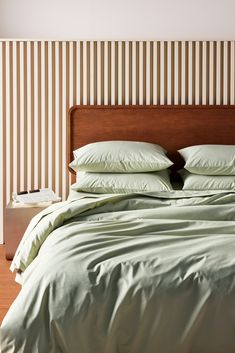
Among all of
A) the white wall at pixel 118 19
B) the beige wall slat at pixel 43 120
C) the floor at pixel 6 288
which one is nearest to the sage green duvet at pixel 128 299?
the floor at pixel 6 288

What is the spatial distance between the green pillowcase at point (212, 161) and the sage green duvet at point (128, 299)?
4.92 feet

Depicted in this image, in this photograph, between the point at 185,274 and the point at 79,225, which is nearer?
the point at 185,274

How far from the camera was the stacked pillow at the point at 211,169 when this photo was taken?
138 inches

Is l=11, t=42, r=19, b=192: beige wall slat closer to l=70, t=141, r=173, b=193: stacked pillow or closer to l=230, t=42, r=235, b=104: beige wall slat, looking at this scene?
l=70, t=141, r=173, b=193: stacked pillow

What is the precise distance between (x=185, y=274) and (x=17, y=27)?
307 centimetres

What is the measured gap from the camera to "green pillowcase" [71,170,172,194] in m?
3.45

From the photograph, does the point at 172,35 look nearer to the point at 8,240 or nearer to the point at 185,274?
the point at 8,240

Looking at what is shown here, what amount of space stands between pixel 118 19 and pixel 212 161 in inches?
58.8

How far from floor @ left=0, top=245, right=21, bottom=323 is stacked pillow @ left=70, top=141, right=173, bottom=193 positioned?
29.3 inches

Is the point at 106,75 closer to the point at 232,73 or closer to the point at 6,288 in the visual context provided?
the point at 232,73

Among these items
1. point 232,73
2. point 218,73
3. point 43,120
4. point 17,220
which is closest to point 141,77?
point 218,73

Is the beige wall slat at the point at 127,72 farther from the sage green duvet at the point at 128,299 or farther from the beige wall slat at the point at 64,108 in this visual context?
the sage green duvet at the point at 128,299

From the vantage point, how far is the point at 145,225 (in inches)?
88.0

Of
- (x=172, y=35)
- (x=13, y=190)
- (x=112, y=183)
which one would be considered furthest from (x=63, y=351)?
(x=172, y=35)
